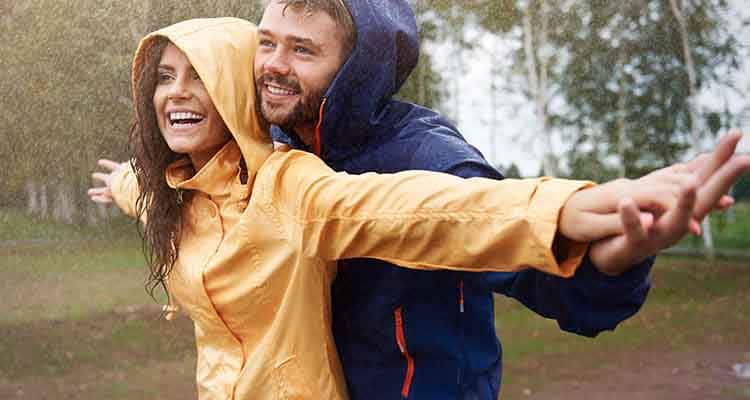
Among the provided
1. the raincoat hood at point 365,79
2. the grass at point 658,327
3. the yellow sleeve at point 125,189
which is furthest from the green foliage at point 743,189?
the raincoat hood at point 365,79

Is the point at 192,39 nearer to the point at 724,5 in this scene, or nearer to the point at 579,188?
the point at 579,188

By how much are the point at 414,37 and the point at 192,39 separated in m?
0.44

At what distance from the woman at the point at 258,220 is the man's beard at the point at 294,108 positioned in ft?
0.21

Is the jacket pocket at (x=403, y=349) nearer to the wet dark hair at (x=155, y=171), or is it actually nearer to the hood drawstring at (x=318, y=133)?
the hood drawstring at (x=318, y=133)

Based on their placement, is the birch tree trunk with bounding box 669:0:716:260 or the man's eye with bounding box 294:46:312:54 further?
the birch tree trunk with bounding box 669:0:716:260

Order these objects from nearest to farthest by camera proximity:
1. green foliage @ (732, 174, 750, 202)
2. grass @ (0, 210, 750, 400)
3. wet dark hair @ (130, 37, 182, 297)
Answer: wet dark hair @ (130, 37, 182, 297) → grass @ (0, 210, 750, 400) → green foliage @ (732, 174, 750, 202)

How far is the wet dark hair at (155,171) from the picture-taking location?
1.86m

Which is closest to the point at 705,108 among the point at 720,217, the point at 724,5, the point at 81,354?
the point at 724,5

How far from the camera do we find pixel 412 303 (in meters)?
1.63

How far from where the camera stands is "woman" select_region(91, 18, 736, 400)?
1.25 m

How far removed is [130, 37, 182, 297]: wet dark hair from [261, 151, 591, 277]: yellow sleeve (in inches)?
15.7

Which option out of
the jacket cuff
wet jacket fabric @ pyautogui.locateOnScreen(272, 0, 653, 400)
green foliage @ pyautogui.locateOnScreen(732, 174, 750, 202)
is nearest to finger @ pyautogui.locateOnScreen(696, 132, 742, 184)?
the jacket cuff

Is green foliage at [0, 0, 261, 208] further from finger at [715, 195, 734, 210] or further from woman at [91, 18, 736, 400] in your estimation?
finger at [715, 195, 734, 210]

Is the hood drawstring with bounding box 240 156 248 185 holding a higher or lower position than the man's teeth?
lower
